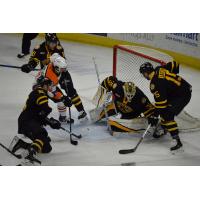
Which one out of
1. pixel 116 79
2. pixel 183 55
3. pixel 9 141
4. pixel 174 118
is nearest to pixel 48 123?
pixel 9 141

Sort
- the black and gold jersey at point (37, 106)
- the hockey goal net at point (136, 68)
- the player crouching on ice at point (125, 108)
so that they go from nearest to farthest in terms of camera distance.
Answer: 1. the black and gold jersey at point (37, 106)
2. the player crouching on ice at point (125, 108)
3. the hockey goal net at point (136, 68)

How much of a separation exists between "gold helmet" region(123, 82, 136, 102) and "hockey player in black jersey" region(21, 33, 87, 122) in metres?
0.43

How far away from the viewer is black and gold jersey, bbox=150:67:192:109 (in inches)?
158

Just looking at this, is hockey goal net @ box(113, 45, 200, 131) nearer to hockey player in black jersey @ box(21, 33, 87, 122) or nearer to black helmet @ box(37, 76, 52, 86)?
hockey player in black jersey @ box(21, 33, 87, 122)

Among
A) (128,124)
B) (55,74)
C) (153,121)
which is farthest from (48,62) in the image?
(153,121)

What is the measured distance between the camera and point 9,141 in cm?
412

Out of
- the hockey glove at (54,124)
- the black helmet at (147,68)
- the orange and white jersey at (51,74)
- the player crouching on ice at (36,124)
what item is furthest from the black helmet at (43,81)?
the black helmet at (147,68)

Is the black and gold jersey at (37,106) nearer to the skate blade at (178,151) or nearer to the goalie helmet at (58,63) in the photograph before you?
the goalie helmet at (58,63)

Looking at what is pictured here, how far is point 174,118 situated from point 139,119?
10.9 inches

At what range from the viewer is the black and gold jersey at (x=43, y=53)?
15.0ft

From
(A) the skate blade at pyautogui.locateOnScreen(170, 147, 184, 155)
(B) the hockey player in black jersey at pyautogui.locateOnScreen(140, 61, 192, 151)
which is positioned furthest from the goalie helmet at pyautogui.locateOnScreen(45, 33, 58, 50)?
(A) the skate blade at pyautogui.locateOnScreen(170, 147, 184, 155)

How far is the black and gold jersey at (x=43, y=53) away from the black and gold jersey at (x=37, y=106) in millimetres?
646

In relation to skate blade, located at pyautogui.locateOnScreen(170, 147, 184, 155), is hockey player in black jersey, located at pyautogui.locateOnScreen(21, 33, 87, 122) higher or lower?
higher

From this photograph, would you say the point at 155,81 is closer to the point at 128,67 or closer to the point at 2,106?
the point at 128,67
